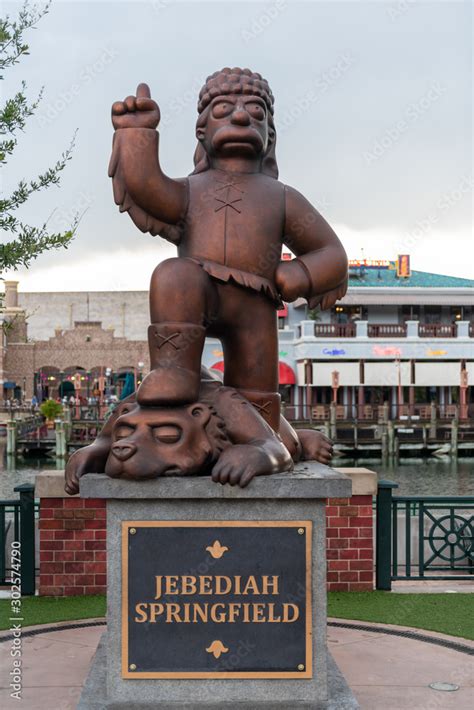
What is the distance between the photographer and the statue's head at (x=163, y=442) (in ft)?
12.2

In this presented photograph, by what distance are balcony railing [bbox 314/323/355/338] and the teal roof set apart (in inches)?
148

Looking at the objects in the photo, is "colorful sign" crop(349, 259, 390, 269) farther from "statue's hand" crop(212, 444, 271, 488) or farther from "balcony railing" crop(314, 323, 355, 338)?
"statue's hand" crop(212, 444, 271, 488)

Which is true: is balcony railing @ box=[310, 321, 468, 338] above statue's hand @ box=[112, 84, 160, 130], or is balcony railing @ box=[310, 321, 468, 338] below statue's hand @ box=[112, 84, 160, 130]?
above

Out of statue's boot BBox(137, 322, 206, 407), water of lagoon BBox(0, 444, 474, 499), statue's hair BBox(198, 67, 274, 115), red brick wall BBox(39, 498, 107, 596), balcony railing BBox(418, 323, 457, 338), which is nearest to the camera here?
statue's boot BBox(137, 322, 206, 407)

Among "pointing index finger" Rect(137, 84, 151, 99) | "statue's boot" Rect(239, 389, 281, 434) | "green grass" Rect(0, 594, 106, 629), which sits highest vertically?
"pointing index finger" Rect(137, 84, 151, 99)

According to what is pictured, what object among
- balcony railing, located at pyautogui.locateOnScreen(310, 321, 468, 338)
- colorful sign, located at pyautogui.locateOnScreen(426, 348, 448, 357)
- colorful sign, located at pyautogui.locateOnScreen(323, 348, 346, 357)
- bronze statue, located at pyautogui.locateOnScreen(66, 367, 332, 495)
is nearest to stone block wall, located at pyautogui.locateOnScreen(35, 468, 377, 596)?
bronze statue, located at pyautogui.locateOnScreen(66, 367, 332, 495)

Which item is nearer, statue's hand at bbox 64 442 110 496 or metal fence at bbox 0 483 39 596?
statue's hand at bbox 64 442 110 496

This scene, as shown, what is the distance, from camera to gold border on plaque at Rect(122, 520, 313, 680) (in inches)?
149

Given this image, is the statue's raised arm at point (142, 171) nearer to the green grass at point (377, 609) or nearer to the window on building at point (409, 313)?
the green grass at point (377, 609)

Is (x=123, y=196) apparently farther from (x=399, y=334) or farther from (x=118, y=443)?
(x=399, y=334)

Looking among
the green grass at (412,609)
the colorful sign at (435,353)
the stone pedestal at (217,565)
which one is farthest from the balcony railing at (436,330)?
the stone pedestal at (217,565)

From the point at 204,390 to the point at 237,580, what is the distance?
96 cm

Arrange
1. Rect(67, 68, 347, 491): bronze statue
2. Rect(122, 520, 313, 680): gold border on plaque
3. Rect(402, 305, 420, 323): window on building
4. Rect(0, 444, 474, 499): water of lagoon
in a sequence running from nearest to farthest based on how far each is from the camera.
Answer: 1. Rect(122, 520, 313, 680): gold border on plaque
2. Rect(67, 68, 347, 491): bronze statue
3. Rect(0, 444, 474, 499): water of lagoon
4. Rect(402, 305, 420, 323): window on building

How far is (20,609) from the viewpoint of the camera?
6.36 m
